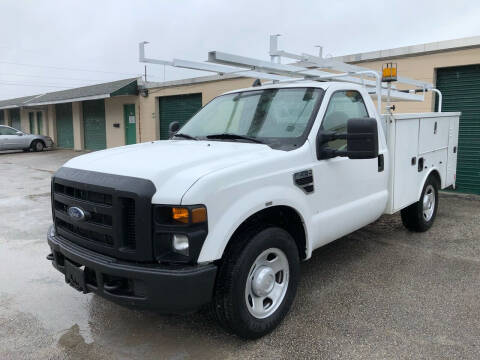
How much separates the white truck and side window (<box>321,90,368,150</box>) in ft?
0.05

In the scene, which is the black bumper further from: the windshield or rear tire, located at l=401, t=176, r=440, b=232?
rear tire, located at l=401, t=176, r=440, b=232

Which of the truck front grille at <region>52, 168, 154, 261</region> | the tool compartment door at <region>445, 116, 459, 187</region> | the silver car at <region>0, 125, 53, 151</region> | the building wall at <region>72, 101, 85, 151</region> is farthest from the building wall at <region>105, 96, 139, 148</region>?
the truck front grille at <region>52, 168, 154, 261</region>

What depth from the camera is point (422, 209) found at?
582cm

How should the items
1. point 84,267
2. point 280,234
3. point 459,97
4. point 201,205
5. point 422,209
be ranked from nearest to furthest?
1. point 201,205
2. point 84,267
3. point 280,234
4. point 422,209
5. point 459,97

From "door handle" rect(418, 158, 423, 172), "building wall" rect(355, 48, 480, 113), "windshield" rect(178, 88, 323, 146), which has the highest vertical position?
"building wall" rect(355, 48, 480, 113)

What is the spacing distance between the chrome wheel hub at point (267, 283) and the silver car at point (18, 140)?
2260cm

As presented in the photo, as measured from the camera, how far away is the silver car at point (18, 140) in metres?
22.1

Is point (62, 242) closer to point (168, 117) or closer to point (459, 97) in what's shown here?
point (459, 97)

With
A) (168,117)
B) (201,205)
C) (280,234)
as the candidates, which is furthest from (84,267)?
(168,117)

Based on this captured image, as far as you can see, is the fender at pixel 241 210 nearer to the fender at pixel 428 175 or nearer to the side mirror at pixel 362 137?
the side mirror at pixel 362 137

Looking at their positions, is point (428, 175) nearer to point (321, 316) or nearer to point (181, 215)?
point (321, 316)

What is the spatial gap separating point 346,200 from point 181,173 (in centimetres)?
191

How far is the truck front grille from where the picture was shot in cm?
272

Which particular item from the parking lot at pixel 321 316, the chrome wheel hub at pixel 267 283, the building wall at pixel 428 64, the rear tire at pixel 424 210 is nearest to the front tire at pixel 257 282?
the chrome wheel hub at pixel 267 283
